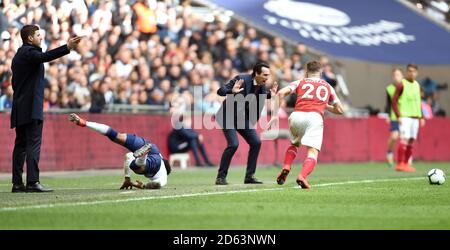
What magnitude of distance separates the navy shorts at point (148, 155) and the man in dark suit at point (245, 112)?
80.7 inches

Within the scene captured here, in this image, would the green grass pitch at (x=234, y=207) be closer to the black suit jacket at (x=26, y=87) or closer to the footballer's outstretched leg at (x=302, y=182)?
the footballer's outstretched leg at (x=302, y=182)

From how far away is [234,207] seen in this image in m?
12.8

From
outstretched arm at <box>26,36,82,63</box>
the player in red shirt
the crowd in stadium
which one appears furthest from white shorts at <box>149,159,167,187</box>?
the crowd in stadium

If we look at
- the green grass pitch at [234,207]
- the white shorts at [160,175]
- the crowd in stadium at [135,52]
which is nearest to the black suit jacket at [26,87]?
the green grass pitch at [234,207]

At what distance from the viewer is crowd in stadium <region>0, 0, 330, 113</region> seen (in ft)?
78.6

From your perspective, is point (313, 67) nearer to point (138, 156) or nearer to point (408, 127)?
point (138, 156)

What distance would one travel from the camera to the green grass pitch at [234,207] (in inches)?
435

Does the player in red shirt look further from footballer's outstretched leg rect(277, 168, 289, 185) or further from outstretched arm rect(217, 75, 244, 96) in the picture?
outstretched arm rect(217, 75, 244, 96)

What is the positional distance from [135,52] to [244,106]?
9228 mm

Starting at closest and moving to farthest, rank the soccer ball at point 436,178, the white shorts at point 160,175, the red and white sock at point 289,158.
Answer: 1. the white shorts at point 160,175
2. the red and white sock at point 289,158
3. the soccer ball at point 436,178

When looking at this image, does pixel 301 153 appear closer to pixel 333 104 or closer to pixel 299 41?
pixel 299 41

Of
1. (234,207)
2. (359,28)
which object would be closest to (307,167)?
(234,207)

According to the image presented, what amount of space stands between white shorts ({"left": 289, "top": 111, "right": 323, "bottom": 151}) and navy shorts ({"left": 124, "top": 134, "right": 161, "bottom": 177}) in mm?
2158
